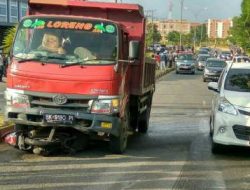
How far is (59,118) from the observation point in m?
8.72

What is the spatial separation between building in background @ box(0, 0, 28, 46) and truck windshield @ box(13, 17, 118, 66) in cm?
3803

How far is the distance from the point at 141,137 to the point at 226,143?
2.93 metres

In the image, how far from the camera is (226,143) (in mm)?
9398

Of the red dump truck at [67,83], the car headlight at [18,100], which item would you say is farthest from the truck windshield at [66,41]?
the car headlight at [18,100]

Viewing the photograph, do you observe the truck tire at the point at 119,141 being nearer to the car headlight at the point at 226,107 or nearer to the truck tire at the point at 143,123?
the car headlight at the point at 226,107

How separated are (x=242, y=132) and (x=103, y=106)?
7.66 ft

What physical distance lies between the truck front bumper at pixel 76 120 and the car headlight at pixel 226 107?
73.7 inches

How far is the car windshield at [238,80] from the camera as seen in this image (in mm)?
10242

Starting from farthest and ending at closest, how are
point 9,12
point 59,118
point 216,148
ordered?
1. point 9,12
2. point 216,148
3. point 59,118

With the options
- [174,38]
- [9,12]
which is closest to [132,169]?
[9,12]

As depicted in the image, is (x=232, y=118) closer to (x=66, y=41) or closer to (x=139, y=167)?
(x=139, y=167)

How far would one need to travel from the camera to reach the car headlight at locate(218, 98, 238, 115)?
9.42 m

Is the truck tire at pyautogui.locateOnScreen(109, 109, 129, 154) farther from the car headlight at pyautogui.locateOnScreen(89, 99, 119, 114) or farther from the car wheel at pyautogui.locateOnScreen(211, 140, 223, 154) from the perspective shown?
the car wheel at pyautogui.locateOnScreen(211, 140, 223, 154)

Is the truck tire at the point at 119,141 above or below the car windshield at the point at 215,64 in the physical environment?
above
